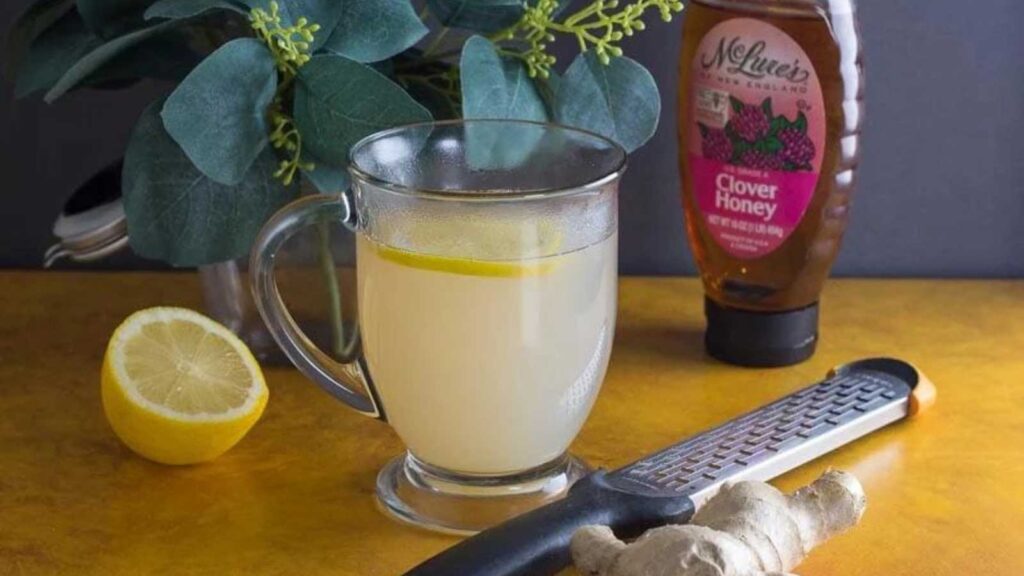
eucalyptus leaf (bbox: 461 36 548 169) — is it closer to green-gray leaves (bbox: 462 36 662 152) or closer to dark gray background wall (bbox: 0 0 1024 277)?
green-gray leaves (bbox: 462 36 662 152)

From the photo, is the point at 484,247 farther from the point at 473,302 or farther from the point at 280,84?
the point at 280,84

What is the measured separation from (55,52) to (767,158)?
0.43 m

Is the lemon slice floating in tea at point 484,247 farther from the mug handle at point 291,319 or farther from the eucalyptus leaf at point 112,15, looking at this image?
the eucalyptus leaf at point 112,15

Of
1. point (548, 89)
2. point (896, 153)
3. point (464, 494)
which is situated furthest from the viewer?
point (896, 153)

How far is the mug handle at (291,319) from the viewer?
781mm

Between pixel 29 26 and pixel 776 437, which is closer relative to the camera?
pixel 776 437

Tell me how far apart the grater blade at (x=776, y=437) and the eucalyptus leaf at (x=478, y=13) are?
0.26 meters

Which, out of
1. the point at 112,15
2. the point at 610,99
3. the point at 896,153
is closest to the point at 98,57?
the point at 112,15

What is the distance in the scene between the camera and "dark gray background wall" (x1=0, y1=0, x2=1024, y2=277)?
3.55 feet

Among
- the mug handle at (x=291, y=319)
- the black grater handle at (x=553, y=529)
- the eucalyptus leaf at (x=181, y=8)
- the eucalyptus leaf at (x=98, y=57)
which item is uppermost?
the eucalyptus leaf at (x=181, y=8)

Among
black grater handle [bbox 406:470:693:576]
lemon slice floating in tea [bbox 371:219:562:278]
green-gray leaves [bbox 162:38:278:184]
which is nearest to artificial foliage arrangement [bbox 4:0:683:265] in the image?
green-gray leaves [bbox 162:38:278:184]

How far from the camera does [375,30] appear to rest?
84 centimetres

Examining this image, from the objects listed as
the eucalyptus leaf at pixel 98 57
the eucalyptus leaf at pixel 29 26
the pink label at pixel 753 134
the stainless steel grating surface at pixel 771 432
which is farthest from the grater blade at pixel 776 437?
the eucalyptus leaf at pixel 29 26

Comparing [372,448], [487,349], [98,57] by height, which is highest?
[98,57]
